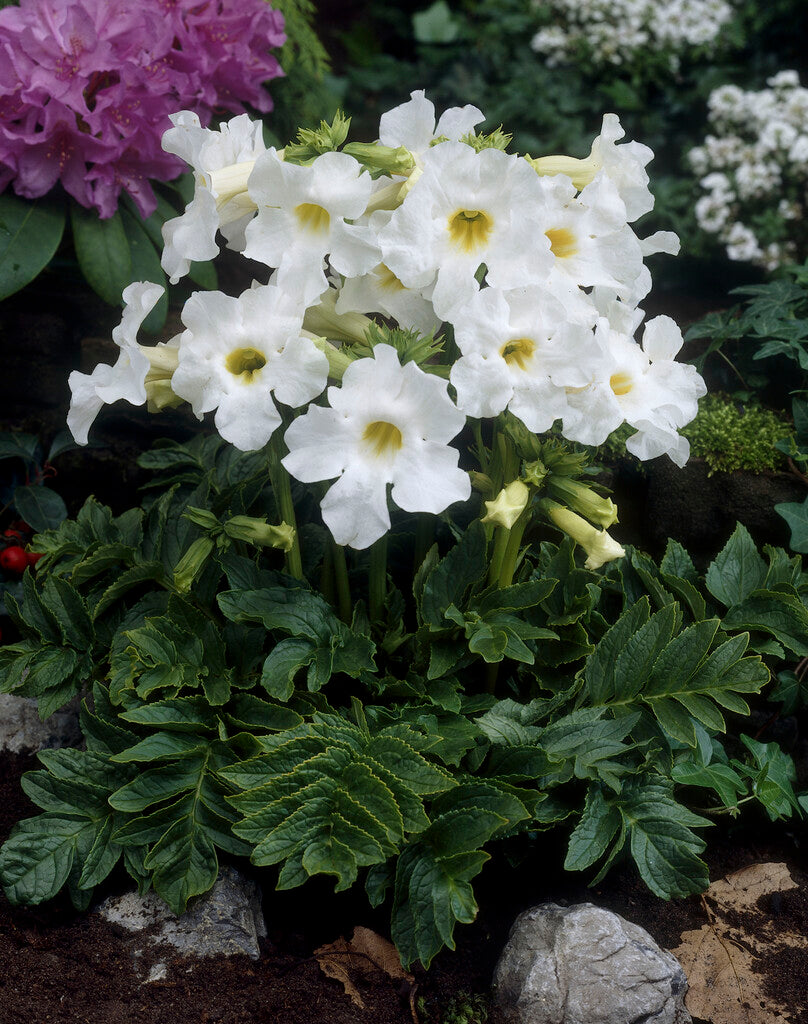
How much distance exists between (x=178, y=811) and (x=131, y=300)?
2.94 feet

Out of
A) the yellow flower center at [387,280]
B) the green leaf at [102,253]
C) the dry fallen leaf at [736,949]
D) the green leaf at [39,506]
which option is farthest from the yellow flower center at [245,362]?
the dry fallen leaf at [736,949]

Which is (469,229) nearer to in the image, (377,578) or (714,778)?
(377,578)

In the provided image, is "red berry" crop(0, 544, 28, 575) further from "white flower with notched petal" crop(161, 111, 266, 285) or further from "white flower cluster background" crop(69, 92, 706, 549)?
"white flower with notched petal" crop(161, 111, 266, 285)

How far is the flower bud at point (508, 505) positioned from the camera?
150cm

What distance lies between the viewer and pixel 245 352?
1.47m

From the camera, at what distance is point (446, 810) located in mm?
1580

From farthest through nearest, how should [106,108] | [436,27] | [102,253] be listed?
[436,27] < [102,253] < [106,108]

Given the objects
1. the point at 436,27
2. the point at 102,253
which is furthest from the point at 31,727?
the point at 436,27

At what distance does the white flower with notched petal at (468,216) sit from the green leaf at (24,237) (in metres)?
1.32

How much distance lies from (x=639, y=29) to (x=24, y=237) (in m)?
3.28

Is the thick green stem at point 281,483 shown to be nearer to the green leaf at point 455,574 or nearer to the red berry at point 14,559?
the green leaf at point 455,574

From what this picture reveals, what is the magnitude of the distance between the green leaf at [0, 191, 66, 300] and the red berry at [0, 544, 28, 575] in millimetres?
677

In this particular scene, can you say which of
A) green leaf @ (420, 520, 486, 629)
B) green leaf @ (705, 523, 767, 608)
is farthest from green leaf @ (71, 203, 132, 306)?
green leaf @ (705, 523, 767, 608)

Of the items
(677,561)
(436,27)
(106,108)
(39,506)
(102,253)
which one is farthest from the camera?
Answer: (436,27)
